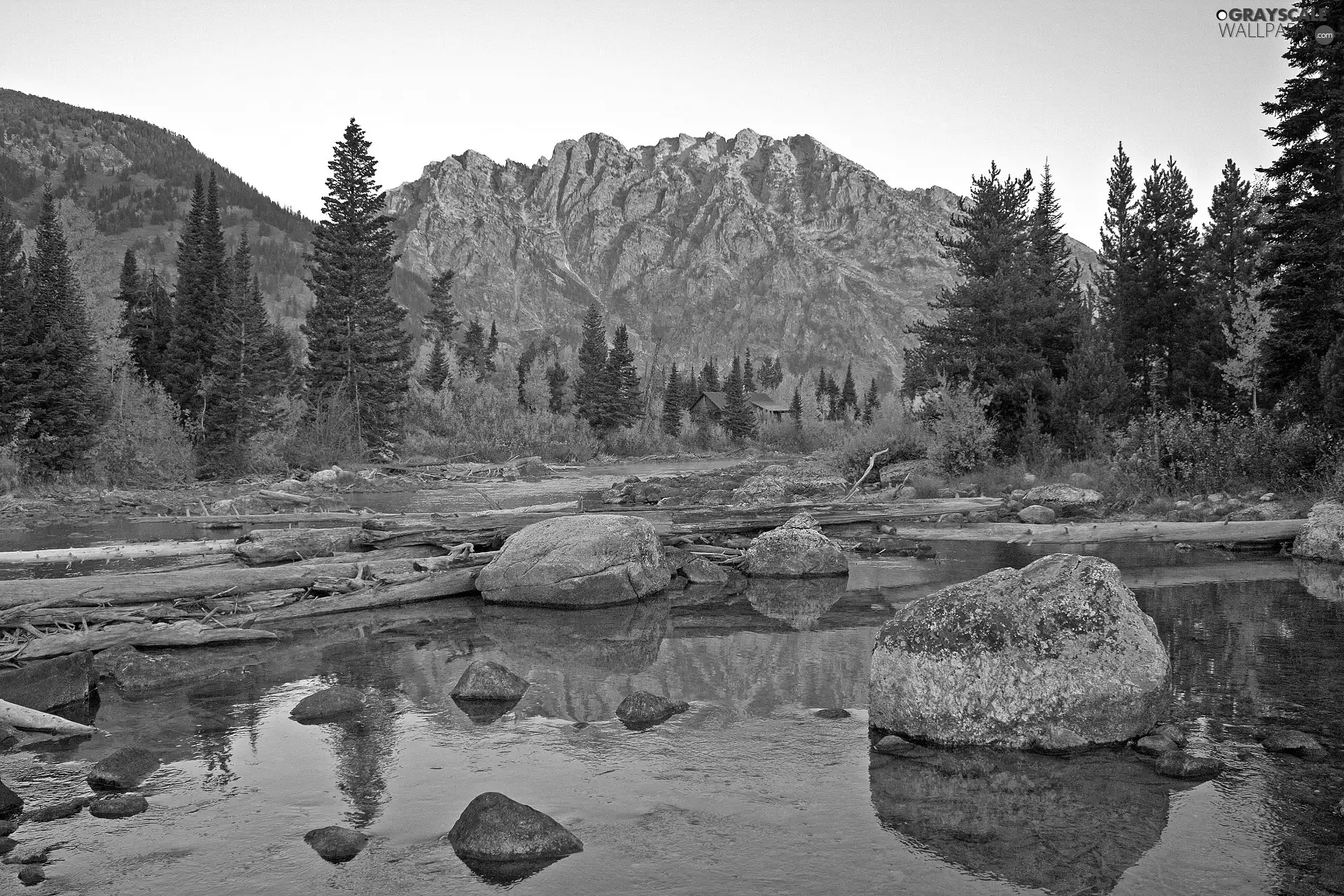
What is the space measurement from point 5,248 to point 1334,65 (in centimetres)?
4457

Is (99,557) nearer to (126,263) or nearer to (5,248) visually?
(5,248)

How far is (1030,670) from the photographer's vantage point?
643cm

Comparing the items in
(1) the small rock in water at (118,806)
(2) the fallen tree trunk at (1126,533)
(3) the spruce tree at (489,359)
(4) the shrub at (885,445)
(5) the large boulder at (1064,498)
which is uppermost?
(3) the spruce tree at (489,359)

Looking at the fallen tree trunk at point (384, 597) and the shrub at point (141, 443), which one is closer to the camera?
the fallen tree trunk at point (384, 597)

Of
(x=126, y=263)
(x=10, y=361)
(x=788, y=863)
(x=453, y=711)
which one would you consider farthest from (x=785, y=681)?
(x=126, y=263)

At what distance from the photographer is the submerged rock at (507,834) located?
189 inches

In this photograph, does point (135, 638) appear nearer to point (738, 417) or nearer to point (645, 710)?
point (645, 710)

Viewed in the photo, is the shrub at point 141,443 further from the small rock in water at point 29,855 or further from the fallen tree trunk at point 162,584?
the small rock in water at point 29,855

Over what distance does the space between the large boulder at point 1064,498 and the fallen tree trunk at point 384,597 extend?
13.9m

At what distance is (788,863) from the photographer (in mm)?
4715

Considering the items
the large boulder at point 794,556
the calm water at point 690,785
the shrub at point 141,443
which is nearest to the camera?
the calm water at point 690,785

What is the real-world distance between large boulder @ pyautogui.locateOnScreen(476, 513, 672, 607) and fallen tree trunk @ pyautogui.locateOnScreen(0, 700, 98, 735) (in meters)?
6.14

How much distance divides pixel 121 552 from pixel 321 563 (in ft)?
16.0

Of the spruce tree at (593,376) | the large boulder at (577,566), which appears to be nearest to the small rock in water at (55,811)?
the large boulder at (577,566)
